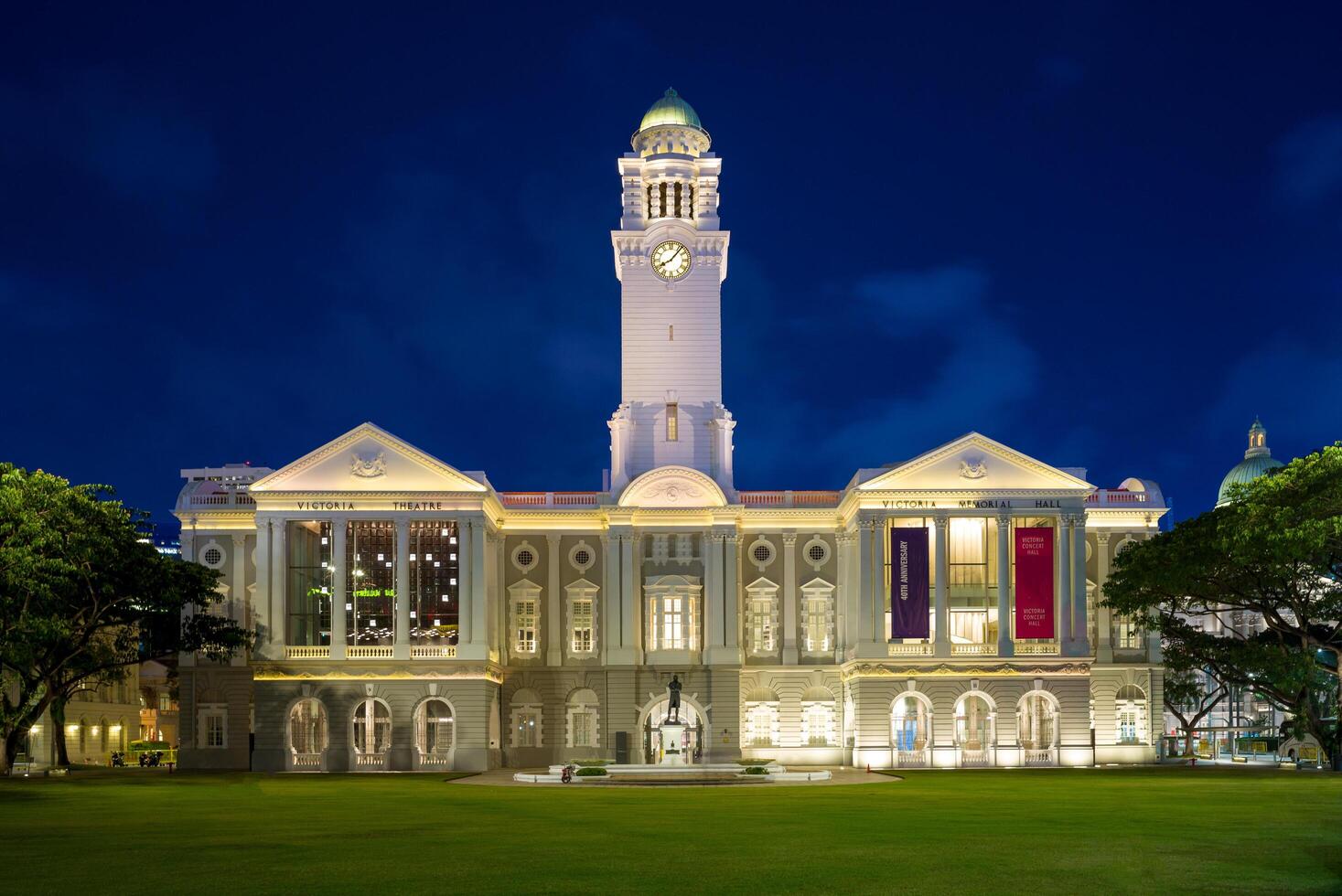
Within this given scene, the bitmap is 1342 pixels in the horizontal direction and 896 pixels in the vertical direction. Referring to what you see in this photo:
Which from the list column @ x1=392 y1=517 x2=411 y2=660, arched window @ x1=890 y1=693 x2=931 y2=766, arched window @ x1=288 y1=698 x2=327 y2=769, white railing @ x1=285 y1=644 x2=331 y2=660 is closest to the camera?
arched window @ x1=288 y1=698 x2=327 y2=769

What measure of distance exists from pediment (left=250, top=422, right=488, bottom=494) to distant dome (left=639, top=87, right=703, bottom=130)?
2459 cm

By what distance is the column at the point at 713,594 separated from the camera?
75875 mm

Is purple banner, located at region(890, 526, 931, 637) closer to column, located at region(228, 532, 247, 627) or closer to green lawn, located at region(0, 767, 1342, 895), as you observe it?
green lawn, located at region(0, 767, 1342, 895)

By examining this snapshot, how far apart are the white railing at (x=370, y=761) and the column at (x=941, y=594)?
27.3 meters

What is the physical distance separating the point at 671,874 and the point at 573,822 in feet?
35.9

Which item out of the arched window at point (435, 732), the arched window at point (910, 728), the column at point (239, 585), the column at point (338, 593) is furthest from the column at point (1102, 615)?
the column at point (239, 585)

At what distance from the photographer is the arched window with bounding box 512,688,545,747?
78250 millimetres

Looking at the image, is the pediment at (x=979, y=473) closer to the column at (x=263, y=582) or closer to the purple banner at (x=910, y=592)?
the purple banner at (x=910, y=592)

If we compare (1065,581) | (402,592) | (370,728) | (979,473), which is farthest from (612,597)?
(1065,581)

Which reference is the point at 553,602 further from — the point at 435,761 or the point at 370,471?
the point at 370,471

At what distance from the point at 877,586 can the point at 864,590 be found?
684 millimetres

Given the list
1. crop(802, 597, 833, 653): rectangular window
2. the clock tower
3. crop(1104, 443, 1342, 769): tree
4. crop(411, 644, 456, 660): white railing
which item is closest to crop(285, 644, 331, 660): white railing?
crop(411, 644, 456, 660): white railing

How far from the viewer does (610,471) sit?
83.0m

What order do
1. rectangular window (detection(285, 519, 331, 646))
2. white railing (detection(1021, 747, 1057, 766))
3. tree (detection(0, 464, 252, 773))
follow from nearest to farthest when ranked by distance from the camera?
1. tree (detection(0, 464, 252, 773))
2. white railing (detection(1021, 747, 1057, 766))
3. rectangular window (detection(285, 519, 331, 646))
